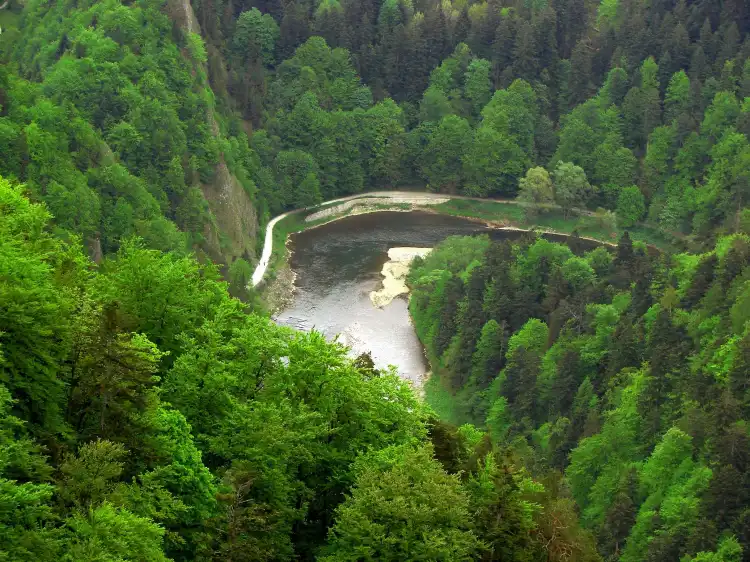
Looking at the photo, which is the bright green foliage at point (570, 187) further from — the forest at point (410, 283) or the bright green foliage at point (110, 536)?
the bright green foliage at point (110, 536)

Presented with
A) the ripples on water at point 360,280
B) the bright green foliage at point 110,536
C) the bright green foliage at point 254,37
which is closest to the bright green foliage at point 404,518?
the bright green foliage at point 110,536

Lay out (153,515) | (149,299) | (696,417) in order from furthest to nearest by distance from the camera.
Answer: (696,417) → (149,299) → (153,515)

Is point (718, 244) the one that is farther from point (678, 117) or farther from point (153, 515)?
point (153, 515)

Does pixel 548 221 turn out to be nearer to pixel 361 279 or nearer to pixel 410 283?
pixel 410 283

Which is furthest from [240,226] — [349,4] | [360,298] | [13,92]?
[349,4]

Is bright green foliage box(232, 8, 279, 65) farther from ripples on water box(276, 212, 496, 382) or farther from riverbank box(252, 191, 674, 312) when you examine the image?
ripples on water box(276, 212, 496, 382)

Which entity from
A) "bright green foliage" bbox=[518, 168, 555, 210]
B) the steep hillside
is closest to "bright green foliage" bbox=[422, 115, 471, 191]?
"bright green foliage" bbox=[518, 168, 555, 210]
